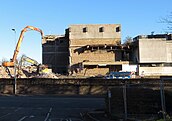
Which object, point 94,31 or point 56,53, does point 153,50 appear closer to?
point 94,31

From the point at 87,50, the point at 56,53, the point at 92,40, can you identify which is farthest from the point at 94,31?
the point at 56,53

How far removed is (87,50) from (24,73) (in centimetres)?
2694

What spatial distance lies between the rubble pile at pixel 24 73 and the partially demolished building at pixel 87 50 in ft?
47.1

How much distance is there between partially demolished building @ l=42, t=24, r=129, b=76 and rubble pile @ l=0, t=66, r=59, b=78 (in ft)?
47.1

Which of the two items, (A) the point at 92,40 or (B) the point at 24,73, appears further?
(A) the point at 92,40

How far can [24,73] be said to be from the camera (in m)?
96.5

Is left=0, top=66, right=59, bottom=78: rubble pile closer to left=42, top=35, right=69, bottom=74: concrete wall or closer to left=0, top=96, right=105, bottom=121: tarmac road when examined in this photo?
left=42, top=35, right=69, bottom=74: concrete wall

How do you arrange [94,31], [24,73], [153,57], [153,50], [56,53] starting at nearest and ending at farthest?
[24,73] < [153,57] < [153,50] < [94,31] < [56,53]

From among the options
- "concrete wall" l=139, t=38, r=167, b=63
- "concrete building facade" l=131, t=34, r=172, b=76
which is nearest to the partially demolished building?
"concrete building facade" l=131, t=34, r=172, b=76

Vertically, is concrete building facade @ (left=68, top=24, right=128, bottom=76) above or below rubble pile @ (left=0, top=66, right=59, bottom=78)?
above

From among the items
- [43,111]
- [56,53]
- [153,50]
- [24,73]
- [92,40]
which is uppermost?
[92,40]

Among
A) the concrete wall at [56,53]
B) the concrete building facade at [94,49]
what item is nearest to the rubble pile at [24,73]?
the concrete building facade at [94,49]

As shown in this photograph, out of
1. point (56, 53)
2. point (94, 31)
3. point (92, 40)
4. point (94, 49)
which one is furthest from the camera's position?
point (56, 53)

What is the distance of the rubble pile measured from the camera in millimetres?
84512
